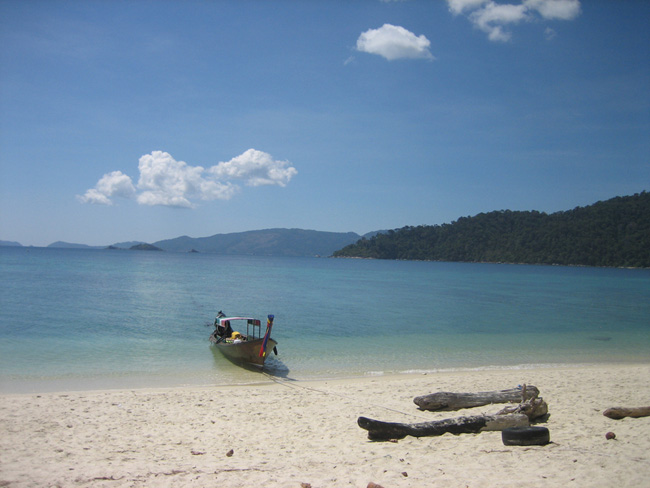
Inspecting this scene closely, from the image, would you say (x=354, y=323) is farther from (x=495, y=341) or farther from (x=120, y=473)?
(x=120, y=473)

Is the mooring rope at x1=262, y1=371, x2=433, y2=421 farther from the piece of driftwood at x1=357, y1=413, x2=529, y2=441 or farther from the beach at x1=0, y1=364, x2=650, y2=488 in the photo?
the piece of driftwood at x1=357, y1=413, x2=529, y2=441

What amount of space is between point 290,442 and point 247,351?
779cm

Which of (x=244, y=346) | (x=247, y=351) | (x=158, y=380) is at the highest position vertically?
(x=244, y=346)

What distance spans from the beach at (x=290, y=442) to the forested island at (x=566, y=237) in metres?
152

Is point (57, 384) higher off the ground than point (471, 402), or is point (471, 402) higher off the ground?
point (471, 402)

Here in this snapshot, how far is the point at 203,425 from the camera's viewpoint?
880 cm

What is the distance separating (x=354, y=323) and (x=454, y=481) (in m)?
20.4

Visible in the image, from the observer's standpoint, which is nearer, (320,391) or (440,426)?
(440,426)

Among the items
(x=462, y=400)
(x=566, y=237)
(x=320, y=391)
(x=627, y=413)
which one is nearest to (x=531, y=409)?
(x=462, y=400)

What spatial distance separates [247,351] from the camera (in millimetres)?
15336

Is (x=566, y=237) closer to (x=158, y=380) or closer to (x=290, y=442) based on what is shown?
(x=158, y=380)

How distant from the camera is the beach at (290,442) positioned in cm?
596

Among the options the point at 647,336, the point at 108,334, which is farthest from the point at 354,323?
the point at 647,336

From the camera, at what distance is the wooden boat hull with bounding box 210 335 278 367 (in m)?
14.9
